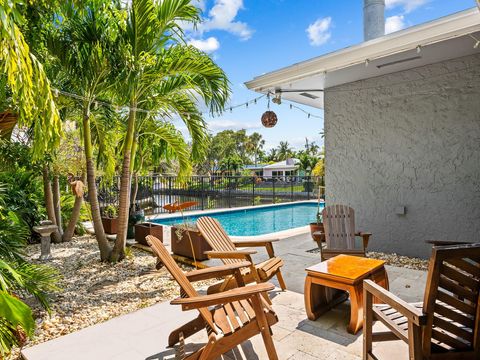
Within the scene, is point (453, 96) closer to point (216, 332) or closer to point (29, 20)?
point (216, 332)

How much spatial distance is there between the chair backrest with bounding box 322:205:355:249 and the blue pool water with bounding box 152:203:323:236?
17.6ft

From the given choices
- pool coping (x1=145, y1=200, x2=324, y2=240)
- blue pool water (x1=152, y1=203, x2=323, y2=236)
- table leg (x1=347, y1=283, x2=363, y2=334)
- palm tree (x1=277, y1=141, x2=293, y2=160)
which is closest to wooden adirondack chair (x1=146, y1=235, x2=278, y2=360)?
table leg (x1=347, y1=283, x2=363, y2=334)

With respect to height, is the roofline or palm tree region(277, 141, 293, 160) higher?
palm tree region(277, 141, 293, 160)

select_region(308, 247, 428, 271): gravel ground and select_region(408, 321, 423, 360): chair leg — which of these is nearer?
select_region(408, 321, 423, 360): chair leg

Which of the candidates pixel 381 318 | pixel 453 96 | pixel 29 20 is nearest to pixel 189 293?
pixel 381 318

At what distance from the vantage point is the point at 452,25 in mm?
3789

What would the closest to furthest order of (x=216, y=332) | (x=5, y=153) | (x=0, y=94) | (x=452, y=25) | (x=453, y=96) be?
(x=216, y=332) < (x=0, y=94) < (x=452, y=25) < (x=5, y=153) < (x=453, y=96)

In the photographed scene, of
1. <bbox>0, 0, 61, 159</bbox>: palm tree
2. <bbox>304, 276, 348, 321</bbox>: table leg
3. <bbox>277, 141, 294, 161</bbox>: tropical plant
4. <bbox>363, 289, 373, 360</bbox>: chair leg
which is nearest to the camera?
<bbox>0, 0, 61, 159</bbox>: palm tree

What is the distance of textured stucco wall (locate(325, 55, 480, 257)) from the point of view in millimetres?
5113

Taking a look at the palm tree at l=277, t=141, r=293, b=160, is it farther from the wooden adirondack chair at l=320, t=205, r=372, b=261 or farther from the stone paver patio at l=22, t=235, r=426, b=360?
the stone paver patio at l=22, t=235, r=426, b=360

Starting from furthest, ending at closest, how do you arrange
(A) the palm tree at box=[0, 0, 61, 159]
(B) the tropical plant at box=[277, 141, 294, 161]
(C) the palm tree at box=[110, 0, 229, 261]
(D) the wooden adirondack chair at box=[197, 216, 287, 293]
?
(B) the tropical plant at box=[277, 141, 294, 161]
(C) the palm tree at box=[110, 0, 229, 261]
(D) the wooden adirondack chair at box=[197, 216, 287, 293]
(A) the palm tree at box=[0, 0, 61, 159]

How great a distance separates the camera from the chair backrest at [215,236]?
3844mm

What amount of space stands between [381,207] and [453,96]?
223 cm

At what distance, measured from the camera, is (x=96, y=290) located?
438 cm
